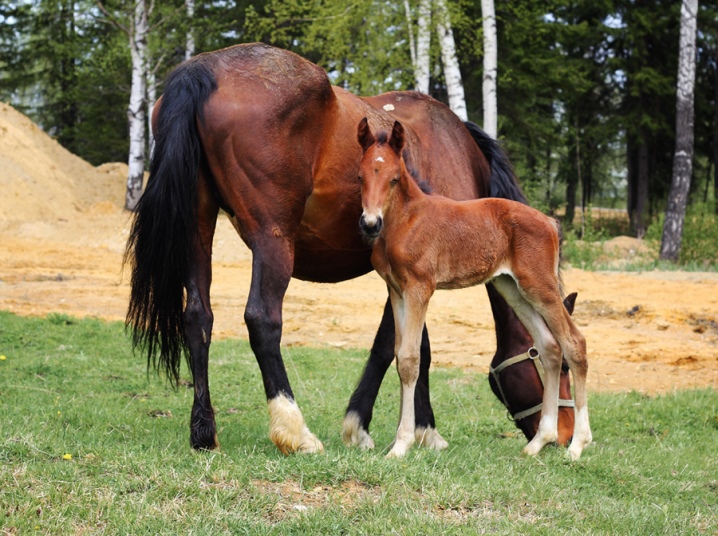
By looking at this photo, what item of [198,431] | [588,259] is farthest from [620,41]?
[198,431]

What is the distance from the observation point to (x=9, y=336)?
31.1ft

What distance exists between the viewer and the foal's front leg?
4.90m

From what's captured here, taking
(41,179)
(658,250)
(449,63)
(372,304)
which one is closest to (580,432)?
(372,304)

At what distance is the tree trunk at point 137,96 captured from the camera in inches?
890

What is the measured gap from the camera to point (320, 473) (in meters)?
4.34

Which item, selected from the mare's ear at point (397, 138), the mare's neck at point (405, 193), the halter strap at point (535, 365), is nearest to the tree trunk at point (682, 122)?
the halter strap at point (535, 365)

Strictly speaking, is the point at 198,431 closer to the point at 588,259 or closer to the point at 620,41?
the point at 588,259

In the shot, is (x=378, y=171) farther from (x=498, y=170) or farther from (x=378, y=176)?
(x=498, y=170)

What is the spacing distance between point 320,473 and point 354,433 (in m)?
1.40

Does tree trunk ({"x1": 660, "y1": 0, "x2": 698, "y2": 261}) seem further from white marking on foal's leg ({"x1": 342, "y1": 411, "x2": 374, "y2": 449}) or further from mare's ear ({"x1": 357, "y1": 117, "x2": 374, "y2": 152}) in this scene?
mare's ear ({"x1": 357, "y1": 117, "x2": 374, "y2": 152})

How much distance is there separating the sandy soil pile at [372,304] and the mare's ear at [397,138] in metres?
5.11

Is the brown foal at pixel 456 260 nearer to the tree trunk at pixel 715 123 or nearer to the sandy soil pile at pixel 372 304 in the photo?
the sandy soil pile at pixel 372 304

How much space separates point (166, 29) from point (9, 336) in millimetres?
17348

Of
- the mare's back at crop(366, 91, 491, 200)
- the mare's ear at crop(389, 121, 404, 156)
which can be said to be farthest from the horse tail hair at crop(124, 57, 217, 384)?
the mare's back at crop(366, 91, 491, 200)
